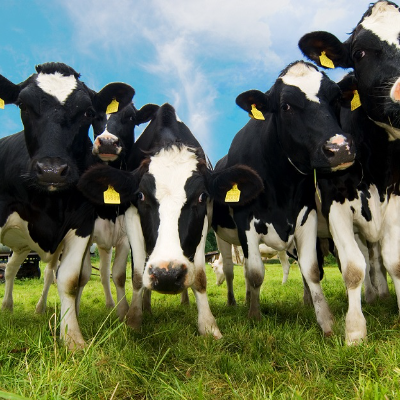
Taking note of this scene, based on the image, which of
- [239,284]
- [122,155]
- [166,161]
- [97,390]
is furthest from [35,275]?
[97,390]

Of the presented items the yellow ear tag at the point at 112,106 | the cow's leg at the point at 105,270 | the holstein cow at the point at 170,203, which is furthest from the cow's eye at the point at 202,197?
the cow's leg at the point at 105,270

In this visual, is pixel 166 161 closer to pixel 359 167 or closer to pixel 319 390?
pixel 359 167

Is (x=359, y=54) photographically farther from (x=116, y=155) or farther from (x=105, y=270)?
(x=105, y=270)

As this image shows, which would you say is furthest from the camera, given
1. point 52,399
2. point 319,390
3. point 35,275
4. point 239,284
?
point 35,275

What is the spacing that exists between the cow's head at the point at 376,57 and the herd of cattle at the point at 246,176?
0.01 m

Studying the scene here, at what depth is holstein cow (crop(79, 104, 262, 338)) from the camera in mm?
3593

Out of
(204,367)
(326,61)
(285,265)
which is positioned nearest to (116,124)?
(326,61)

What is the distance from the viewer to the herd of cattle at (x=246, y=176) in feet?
13.6

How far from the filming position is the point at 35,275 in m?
18.1

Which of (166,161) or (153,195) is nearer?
(153,195)

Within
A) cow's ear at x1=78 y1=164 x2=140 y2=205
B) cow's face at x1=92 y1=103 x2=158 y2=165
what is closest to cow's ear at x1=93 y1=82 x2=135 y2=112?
cow's face at x1=92 y1=103 x2=158 y2=165

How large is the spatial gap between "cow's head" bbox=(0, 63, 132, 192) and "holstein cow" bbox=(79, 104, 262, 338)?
1.29ft

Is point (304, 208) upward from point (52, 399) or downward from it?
upward

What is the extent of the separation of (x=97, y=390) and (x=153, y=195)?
1986mm
